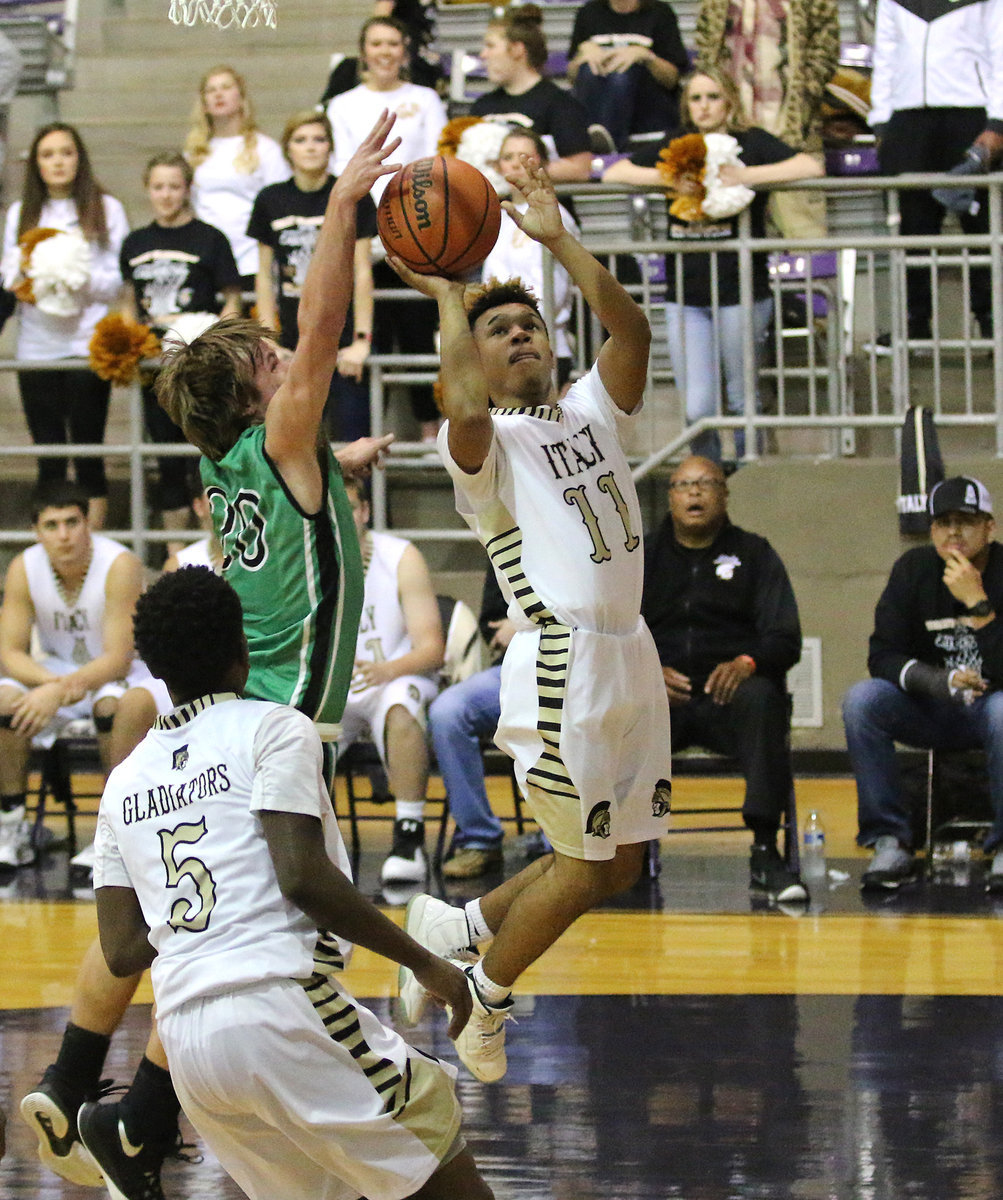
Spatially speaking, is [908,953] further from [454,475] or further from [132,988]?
[132,988]

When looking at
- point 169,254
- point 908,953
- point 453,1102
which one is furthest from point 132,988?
point 169,254

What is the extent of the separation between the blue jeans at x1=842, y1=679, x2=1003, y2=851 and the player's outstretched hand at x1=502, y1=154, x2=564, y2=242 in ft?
9.91

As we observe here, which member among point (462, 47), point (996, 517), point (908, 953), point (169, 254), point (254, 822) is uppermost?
point (462, 47)

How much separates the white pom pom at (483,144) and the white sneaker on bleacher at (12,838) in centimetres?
358

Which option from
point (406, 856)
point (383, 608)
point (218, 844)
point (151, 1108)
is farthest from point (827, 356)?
point (218, 844)

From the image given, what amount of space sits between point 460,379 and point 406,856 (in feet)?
9.67

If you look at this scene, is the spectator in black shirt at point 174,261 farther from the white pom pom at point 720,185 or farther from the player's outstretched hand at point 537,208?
the player's outstretched hand at point 537,208

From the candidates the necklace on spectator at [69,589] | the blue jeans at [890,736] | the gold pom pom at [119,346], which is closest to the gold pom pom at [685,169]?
the gold pom pom at [119,346]

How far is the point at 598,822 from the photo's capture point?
413 centimetres

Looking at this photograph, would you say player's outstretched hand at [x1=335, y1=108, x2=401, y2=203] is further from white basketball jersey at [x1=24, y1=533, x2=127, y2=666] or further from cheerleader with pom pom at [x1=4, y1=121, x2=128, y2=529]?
cheerleader with pom pom at [x1=4, y1=121, x2=128, y2=529]

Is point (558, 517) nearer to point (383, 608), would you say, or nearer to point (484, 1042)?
point (484, 1042)

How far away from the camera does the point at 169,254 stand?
8695 millimetres

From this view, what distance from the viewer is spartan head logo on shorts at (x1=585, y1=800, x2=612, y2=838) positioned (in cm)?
412

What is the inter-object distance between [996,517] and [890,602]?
1359 millimetres
